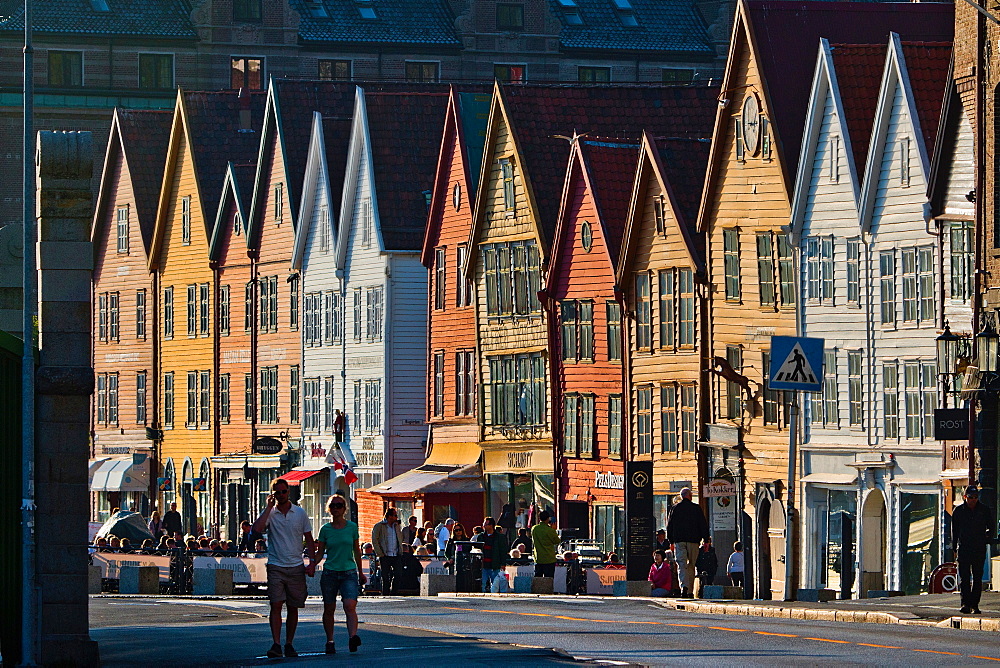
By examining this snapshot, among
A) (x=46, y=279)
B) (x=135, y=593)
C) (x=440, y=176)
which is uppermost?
(x=440, y=176)

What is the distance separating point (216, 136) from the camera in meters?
80.8

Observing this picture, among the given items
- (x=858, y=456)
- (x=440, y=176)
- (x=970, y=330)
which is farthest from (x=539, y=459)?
(x=970, y=330)

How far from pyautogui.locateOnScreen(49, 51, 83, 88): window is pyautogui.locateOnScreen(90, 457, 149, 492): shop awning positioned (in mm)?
18585

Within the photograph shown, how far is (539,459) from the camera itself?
204 feet

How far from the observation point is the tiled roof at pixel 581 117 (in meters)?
62.5

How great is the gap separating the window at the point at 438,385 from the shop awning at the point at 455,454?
3.14ft

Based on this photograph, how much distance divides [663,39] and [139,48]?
2151 cm

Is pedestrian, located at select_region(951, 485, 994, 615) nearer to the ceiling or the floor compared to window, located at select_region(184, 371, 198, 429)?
nearer to the floor

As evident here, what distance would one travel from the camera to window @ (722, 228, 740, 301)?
54.6 m

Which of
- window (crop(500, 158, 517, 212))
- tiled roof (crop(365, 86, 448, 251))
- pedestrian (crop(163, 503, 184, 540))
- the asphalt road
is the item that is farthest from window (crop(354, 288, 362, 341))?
the asphalt road

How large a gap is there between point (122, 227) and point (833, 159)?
131 ft

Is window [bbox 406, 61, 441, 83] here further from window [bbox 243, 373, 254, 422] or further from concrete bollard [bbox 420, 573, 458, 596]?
concrete bollard [bbox 420, 573, 458, 596]

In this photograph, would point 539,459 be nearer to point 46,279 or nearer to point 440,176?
point 440,176

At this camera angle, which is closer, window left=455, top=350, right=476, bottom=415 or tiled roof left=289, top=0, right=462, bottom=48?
window left=455, top=350, right=476, bottom=415
